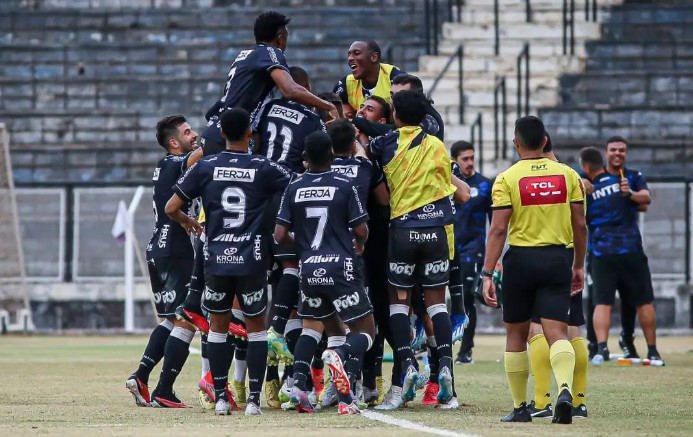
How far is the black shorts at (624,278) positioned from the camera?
17.6 meters

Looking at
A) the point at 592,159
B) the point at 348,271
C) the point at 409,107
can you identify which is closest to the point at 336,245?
the point at 348,271

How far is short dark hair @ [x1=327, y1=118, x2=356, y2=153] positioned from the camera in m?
11.2

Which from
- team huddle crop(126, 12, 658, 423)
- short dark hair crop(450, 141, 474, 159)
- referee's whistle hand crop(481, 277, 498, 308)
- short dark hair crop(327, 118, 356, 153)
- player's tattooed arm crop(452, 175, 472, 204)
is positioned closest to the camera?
team huddle crop(126, 12, 658, 423)

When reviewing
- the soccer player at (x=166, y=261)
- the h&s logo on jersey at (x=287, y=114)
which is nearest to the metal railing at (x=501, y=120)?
the soccer player at (x=166, y=261)

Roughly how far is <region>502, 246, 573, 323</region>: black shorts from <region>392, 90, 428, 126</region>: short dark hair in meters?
1.53

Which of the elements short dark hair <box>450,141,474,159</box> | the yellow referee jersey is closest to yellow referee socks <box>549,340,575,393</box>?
the yellow referee jersey

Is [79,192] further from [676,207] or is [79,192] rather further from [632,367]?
[632,367]

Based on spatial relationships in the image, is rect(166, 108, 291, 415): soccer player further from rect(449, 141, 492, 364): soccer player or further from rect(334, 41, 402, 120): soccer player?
rect(449, 141, 492, 364): soccer player

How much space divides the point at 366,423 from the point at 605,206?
26.6 feet

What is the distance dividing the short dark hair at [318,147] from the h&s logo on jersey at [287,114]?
0.81m

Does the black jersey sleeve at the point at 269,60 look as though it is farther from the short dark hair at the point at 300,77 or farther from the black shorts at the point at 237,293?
the black shorts at the point at 237,293

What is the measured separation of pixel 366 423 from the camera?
33.0 ft

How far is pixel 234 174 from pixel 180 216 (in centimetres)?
59

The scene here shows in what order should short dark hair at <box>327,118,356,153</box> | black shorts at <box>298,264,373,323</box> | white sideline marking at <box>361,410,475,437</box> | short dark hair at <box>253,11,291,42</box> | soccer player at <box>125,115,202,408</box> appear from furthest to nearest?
soccer player at <box>125,115,202,408</box>
short dark hair at <box>253,11,291,42</box>
short dark hair at <box>327,118,356,153</box>
black shorts at <box>298,264,373,323</box>
white sideline marking at <box>361,410,475,437</box>
